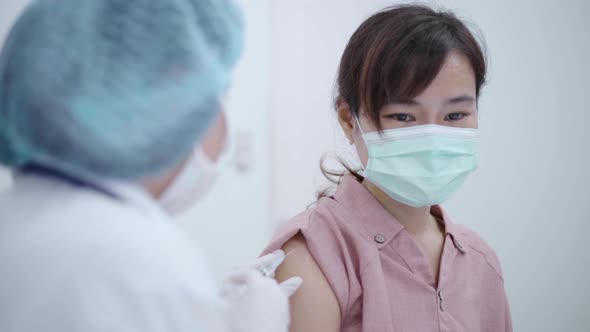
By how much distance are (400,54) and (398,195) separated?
0.32 metres

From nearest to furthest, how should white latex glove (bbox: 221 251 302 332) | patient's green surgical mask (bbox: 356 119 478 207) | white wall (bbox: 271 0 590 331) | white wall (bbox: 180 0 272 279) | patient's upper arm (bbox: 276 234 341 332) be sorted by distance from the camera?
white latex glove (bbox: 221 251 302 332) → patient's upper arm (bbox: 276 234 341 332) → patient's green surgical mask (bbox: 356 119 478 207) → white wall (bbox: 180 0 272 279) → white wall (bbox: 271 0 590 331)

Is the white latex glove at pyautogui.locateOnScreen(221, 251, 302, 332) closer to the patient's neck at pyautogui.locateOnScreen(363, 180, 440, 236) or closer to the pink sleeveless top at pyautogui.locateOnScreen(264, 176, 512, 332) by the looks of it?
the pink sleeveless top at pyautogui.locateOnScreen(264, 176, 512, 332)

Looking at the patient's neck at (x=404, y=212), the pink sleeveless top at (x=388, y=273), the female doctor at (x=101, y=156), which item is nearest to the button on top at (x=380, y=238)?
the pink sleeveless top at (x=388, y=273)

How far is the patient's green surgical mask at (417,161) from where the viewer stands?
1.12 metres

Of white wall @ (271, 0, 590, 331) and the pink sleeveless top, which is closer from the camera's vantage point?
the pink sleeveless top

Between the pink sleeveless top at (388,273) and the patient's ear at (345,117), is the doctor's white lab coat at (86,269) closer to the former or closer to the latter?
the pink sleeveless top at (388,273)

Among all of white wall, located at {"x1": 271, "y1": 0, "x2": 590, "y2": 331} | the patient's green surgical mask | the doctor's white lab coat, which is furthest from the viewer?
white wall, located at {"x1": 271, "y1": 0, "x2": 590, "y2": 331}

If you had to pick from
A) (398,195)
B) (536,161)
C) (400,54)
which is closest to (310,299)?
(398,195)

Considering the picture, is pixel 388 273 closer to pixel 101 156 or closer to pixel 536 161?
pixel 101 156

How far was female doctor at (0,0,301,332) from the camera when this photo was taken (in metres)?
0.48

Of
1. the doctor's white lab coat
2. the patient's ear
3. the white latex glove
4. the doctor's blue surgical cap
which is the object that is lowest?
the white latex glove

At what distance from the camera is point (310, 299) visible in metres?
1.01

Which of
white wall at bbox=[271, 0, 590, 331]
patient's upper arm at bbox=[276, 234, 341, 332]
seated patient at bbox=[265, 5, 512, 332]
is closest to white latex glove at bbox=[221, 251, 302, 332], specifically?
patient's upper arm at bbox=[276, 234, 341, 332]

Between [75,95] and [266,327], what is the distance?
1.48 ft
